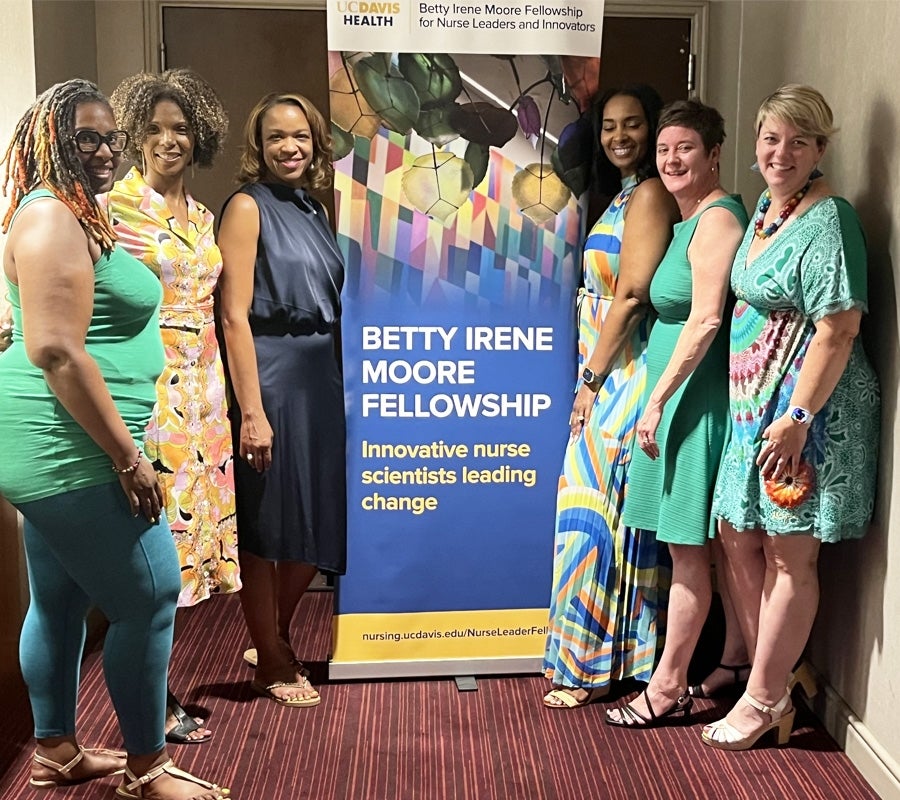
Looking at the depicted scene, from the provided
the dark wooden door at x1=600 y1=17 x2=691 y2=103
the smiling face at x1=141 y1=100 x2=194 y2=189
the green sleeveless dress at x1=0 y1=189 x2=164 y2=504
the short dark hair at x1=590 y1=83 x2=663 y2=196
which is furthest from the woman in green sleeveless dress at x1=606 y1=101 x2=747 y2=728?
the green sleeveless dress at x1=0 y1=189 x2=164 y2=504

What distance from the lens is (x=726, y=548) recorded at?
8.86 feet

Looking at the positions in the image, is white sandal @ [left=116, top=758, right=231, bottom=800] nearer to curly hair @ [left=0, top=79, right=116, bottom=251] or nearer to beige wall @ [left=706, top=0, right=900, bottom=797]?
curly hair @ [left=0, top=79, right=116, bottom=251]

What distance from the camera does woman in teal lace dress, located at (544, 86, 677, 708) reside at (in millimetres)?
2830

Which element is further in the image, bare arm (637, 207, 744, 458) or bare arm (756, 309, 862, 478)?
bare arm (637, 207, 744, 458)

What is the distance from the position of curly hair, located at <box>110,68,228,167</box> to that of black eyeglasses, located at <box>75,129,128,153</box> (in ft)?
0.95

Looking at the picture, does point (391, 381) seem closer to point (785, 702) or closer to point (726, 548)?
point (726, 548)

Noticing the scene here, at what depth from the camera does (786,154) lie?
8.07 ft

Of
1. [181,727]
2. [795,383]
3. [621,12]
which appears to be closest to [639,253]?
[795,383]

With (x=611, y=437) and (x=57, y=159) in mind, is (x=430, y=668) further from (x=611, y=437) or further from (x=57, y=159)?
(x=57, y=159)

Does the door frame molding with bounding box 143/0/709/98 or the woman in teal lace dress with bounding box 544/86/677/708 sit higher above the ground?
the door frame molding with bounding box 143/0/709/98

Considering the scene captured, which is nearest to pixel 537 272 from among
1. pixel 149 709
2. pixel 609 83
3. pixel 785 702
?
pixel 609 83

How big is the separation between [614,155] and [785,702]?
153 cm

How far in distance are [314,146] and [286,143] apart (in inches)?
3.2

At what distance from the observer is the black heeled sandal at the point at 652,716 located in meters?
2.81
